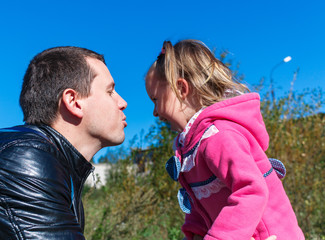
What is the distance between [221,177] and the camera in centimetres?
170

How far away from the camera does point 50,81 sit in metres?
2.02

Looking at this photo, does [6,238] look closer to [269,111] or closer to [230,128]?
[230,128]

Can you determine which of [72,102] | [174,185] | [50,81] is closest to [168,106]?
[72,102]

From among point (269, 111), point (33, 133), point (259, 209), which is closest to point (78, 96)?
point (33, 133)

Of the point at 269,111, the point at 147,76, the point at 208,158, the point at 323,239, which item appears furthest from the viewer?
the point at 269,111

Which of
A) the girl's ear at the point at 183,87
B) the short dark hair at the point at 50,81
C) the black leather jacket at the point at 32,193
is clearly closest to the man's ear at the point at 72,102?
the short dark hair at the point at 50,81

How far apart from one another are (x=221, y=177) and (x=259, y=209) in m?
0.22

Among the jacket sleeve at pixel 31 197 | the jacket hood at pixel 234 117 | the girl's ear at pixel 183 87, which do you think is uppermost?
the girl's ear at pixel 183 87

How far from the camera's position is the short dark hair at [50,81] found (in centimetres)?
200

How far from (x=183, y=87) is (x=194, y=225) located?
2.63 feet

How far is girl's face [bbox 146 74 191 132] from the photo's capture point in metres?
2.16

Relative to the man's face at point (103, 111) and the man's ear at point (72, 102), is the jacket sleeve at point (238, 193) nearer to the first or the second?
the man's face at point (103, 111)

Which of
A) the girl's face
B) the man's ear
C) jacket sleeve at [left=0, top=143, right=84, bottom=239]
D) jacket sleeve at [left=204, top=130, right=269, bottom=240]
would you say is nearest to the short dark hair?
the man's ear

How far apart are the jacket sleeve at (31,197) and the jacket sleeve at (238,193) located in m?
0.63
